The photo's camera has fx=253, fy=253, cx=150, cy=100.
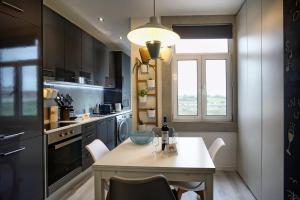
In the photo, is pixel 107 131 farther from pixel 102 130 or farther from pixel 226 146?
pixel 226 146

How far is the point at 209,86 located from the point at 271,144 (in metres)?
1.86

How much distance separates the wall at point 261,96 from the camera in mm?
2164

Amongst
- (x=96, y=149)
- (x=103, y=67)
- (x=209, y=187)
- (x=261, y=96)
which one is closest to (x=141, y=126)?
(x=96, y=149)

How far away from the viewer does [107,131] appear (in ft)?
16.2

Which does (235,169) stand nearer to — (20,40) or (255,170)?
(255,170)

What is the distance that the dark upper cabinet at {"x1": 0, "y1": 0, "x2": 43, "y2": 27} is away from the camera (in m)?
2.10

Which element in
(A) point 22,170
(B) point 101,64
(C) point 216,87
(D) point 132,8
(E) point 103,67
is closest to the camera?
(A) point 22,170

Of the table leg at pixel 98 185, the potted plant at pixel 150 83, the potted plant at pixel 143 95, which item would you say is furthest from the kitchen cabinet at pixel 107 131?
the table leg at pixel 98 185

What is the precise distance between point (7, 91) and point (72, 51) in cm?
200

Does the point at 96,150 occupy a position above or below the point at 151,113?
below

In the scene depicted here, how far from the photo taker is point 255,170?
289 centimetres

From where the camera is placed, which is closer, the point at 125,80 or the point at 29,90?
the point at 29,90

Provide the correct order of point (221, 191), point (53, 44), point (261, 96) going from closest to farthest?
point (261, 96) → point (221, 191) → point (53, 44)

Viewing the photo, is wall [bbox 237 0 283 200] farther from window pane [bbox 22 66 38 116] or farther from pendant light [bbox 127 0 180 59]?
window pane [bbox 22 66 38 116]
